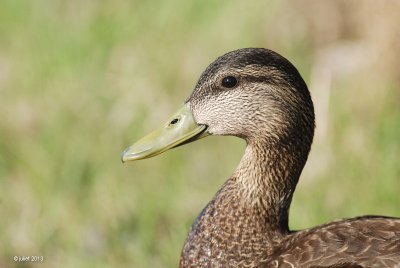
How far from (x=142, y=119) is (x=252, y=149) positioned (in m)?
2.05

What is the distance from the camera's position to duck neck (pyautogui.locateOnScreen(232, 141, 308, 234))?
4.11 meters

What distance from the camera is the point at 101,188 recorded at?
220 inches

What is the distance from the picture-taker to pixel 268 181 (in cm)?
414

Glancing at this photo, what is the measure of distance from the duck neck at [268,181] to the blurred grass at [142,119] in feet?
2.57

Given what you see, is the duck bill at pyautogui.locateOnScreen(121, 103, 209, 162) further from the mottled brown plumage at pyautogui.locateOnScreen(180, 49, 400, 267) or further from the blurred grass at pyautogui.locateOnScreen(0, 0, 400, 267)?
the blurred grass at pyautogui.locateOnScreen(0, 0, 400, 267)

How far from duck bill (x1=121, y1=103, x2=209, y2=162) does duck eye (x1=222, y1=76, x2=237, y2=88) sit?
0.19 m

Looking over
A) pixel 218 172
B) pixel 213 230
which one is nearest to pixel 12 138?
pixel 218 172

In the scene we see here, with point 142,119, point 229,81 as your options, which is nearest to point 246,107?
point 229,81

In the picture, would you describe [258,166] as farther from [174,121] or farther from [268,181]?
[174,121]

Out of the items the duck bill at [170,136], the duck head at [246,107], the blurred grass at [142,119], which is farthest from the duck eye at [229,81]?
the blurred grass at [142,119]

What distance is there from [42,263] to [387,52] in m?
2.62

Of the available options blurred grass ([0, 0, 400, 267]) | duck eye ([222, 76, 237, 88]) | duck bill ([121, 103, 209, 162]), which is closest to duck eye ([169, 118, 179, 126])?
duck bill ([121, 103, 209, 162])

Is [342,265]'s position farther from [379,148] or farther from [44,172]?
[44,172]

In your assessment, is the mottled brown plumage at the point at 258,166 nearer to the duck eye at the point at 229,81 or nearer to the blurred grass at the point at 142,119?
the duck eye at the point at 229,81
